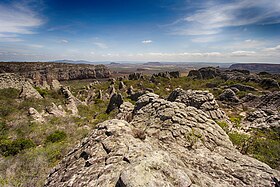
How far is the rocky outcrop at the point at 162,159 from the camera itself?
14.9ft

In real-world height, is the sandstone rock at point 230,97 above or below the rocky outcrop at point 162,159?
below

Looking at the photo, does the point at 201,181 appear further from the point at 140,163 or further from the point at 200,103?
the point at 200,103

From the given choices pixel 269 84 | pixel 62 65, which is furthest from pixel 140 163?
pixel 62 65

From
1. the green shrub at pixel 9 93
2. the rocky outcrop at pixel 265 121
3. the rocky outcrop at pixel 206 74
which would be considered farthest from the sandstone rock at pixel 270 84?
the green shrub at pixel 9 93

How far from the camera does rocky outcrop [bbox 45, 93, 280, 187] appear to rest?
178 inches

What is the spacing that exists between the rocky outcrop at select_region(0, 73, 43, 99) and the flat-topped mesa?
2300cm

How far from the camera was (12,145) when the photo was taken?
473 inches

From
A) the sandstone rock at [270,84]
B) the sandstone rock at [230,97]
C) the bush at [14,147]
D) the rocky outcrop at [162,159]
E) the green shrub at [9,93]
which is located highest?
the rocky outcrop at [162,159]

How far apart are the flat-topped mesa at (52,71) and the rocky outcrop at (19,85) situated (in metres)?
23.0

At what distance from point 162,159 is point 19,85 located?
1233 inches

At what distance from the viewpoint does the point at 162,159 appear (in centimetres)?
505

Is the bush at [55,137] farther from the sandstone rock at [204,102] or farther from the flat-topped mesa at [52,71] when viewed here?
the flat-topped mesa at [52,71]

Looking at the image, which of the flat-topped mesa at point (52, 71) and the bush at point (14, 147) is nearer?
the bush at point (14, 147)

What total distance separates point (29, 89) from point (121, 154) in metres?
25.8
